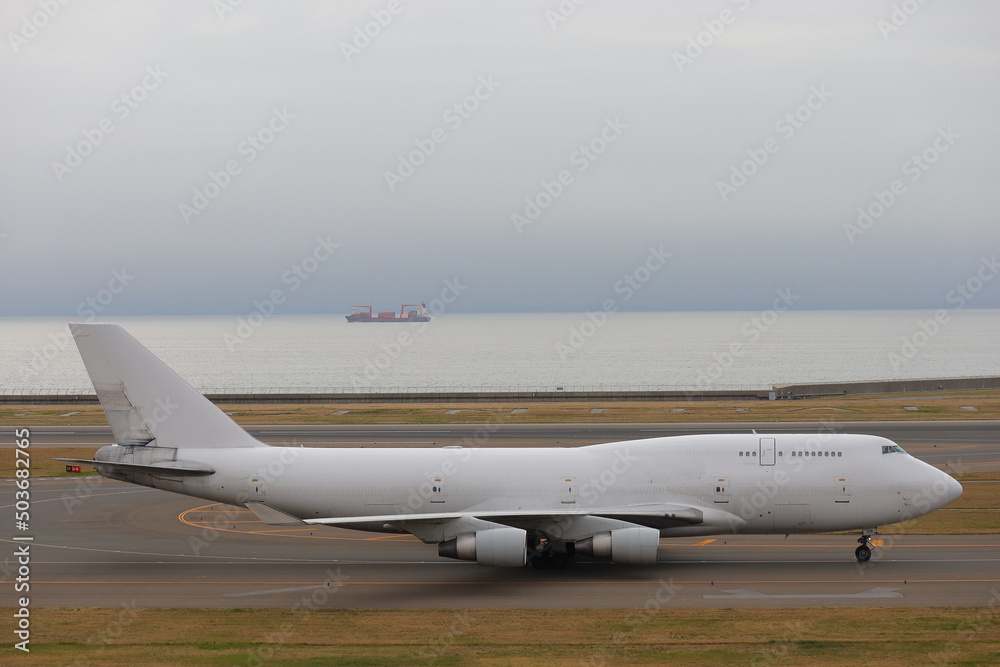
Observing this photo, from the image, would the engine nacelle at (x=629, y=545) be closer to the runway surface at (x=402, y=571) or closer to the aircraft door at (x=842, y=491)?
the runway surface at (x=402, y=571)

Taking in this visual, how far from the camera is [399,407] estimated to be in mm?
85812

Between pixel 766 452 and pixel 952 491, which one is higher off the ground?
pixel 766 452

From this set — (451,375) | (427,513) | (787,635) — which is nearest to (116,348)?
(427,513)

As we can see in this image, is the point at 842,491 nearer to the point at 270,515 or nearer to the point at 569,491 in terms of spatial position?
the point at 569,491

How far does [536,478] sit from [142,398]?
44.5ft

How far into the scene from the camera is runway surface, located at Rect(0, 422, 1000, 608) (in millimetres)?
27734

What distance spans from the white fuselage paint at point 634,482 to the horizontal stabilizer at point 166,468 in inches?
9.4

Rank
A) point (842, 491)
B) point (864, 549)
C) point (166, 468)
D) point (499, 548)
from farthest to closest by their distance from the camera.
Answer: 1. point (864, 549)
2. point (842, 491)
3. point (166, 468)
4. point (499, 548)

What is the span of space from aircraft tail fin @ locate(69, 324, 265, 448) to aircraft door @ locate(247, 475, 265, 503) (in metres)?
1.59

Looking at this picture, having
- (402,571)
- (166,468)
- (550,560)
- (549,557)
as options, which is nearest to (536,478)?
(549,557)

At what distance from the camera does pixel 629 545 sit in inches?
1155

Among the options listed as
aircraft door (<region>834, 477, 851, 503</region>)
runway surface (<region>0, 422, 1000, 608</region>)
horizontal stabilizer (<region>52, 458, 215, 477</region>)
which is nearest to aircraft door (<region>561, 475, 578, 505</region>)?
runway surface (<region>0, 422, 1000, 608</region>)

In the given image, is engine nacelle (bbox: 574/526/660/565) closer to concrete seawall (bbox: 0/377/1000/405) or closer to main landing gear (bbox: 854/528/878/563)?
main landing gear (bbox: 854/528/878/563)

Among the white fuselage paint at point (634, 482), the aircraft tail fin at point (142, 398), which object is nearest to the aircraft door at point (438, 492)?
the white fuselage paint at point (634, 482)
